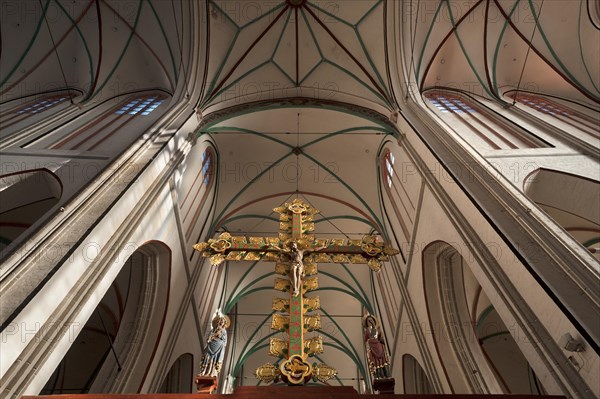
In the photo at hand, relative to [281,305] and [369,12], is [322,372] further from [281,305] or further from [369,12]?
[369,12]

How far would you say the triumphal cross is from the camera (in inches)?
141

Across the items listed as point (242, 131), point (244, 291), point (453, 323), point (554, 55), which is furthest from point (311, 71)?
point (244, 291)

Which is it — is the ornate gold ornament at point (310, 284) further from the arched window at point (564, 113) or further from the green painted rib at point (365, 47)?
the green painted rib at point (365, 47)

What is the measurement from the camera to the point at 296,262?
455 centimetres

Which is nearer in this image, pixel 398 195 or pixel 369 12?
pixel 398 195

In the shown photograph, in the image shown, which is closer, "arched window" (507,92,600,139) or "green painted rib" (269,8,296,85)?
"arched window" (507,92,600,139)

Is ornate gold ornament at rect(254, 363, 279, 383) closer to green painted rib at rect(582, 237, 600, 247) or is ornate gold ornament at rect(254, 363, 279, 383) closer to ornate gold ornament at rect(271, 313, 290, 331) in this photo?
ornate gold ornament at rect(271, 313, 290, 331)

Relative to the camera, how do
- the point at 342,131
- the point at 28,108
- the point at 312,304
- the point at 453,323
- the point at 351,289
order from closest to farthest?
the point at 312,304 → the point at 453,323 → the point at 28,108 → the point at 342,131 → the point at 351,289

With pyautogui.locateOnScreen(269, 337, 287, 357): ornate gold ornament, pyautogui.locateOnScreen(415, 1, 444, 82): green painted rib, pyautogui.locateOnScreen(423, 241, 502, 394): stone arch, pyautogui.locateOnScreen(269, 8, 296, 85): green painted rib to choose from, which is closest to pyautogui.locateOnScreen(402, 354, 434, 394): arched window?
pyautogui.locateOnScreen(423, 241, 502, 394): stone arch

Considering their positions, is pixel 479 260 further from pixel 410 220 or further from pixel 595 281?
pixel 410 220

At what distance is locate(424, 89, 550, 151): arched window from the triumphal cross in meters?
4.01

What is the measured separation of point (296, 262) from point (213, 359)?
4.35ft

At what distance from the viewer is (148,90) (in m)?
12.0

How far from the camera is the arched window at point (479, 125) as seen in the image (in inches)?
312
